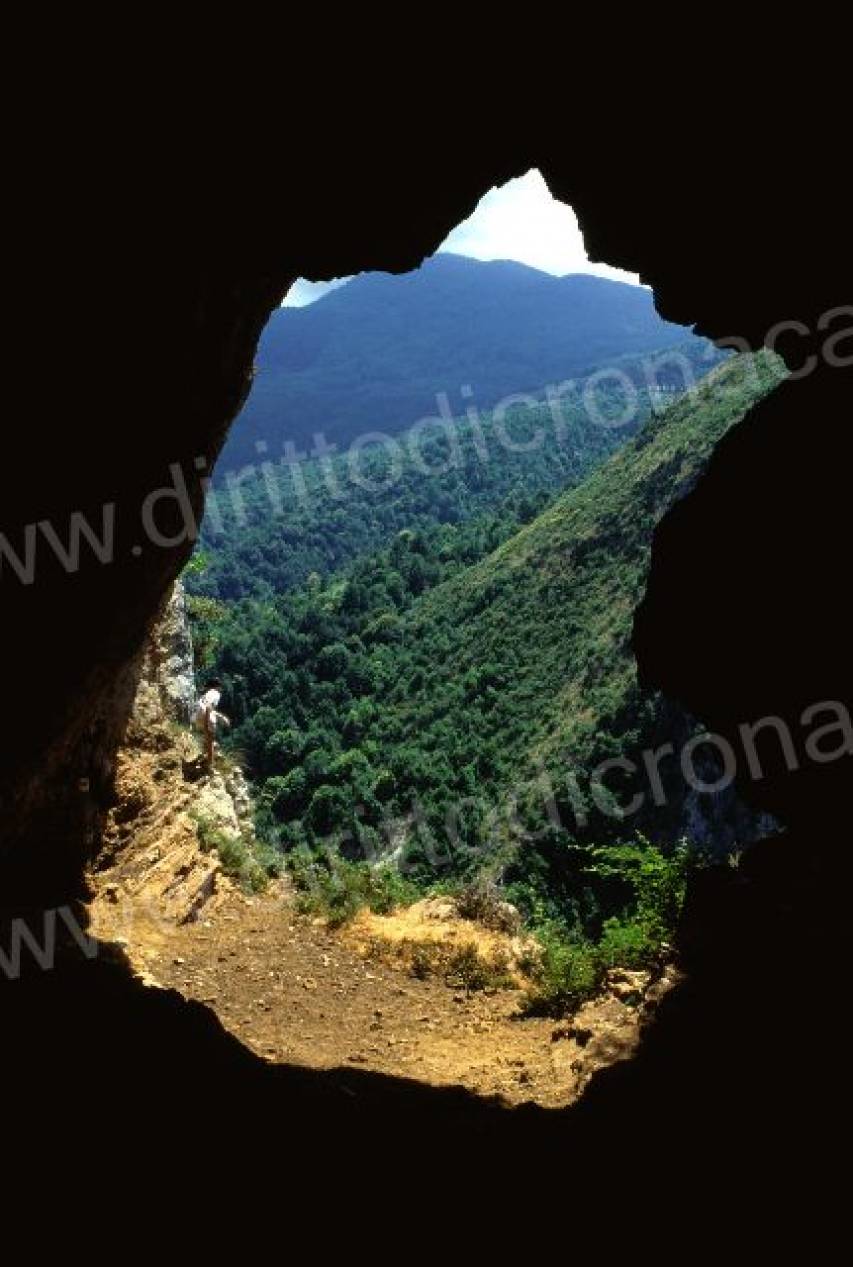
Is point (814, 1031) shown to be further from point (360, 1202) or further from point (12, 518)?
point (12, 518)

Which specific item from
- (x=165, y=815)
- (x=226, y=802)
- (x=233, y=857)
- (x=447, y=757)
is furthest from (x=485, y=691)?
(x=165, y=815)

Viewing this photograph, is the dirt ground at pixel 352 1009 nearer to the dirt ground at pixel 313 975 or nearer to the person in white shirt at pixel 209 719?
the dirt ground at pixel 313 975

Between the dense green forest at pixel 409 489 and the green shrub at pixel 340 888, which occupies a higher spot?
the dense green forest at pixel 409 489

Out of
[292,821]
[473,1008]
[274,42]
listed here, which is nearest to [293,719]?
[292,821]

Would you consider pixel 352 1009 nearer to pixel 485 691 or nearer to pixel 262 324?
pixel 262 324

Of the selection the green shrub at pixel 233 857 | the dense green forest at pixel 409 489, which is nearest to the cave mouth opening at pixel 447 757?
the green shrub at pixel 233 857
